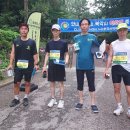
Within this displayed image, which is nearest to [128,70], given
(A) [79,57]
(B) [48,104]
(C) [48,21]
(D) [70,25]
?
(A) [79,57]

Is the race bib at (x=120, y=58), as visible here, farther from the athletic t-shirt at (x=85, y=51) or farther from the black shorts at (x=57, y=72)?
the black shorts at (x=57, y=72)

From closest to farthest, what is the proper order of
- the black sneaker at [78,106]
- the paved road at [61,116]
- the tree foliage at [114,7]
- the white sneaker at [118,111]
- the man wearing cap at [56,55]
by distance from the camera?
the paved road at [61,116] → the white sneaker at [118,111] → the black sneaker at [78,106] → the man wearing cap at [56,55] → the tree foliage at [114,7]

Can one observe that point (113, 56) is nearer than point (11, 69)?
Yes

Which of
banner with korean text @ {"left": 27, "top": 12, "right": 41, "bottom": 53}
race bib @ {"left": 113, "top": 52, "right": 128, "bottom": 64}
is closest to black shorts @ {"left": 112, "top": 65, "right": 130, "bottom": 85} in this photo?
race bib @ {"left": 113, "top": 52, "right": 128, "bottom": 64}

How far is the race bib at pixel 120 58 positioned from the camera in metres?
7.04

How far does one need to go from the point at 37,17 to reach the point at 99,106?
414 cm

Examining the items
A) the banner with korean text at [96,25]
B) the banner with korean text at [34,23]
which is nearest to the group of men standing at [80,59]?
the banner with korean text at [34,23]

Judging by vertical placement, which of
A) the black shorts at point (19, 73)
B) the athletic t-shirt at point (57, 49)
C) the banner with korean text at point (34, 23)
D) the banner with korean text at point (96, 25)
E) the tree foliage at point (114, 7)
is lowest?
the black shorts at point (19, 73)

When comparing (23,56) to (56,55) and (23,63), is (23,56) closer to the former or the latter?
(23,63)

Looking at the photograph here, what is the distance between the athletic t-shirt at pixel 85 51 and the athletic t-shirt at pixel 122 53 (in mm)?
530

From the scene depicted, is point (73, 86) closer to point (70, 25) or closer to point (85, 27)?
point (85, 27)

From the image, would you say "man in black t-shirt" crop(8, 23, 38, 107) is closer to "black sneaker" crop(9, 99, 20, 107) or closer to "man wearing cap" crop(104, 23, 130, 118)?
"black sneaker" crop(9, 99, 20, 107)

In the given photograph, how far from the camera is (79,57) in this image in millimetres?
7543

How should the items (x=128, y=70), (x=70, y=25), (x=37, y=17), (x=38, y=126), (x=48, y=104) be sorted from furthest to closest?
(x=70, y=25)
(x=37, y=17)
(x=48, y=104)
(x=128, y=70)
(x=38, y=126)
